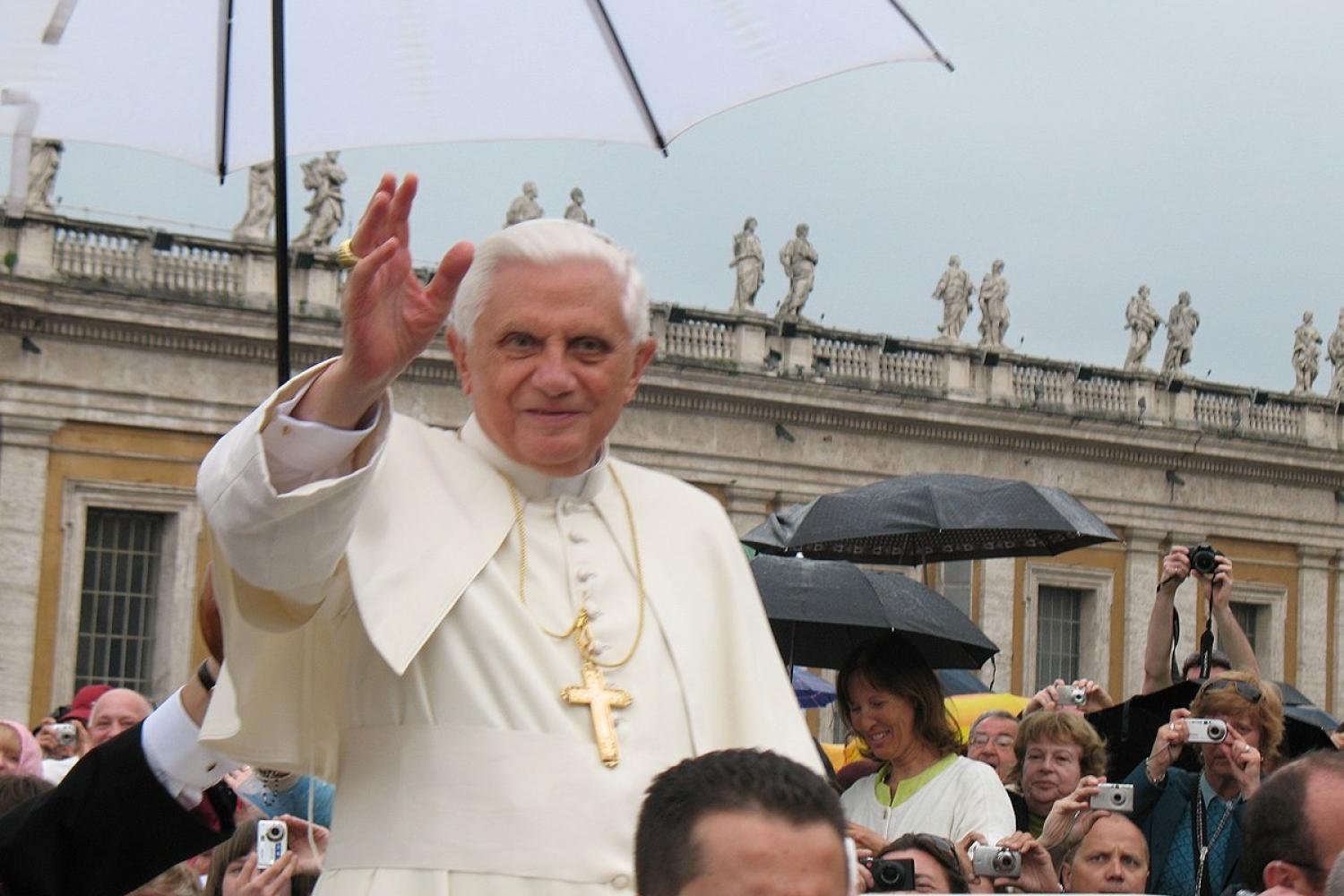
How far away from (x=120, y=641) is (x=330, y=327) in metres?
4.00

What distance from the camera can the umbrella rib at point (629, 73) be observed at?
15.1 ft

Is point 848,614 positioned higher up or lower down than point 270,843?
higher up

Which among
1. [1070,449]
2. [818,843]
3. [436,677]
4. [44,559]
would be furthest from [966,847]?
[1070,449]

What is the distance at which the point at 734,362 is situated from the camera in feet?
95.2

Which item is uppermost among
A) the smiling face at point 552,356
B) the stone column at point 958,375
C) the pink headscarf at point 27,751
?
the stone column at point 958,375

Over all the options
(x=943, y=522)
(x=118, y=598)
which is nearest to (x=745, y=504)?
(x=118, y=598)

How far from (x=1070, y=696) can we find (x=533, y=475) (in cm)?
538

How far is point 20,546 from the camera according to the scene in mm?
24500

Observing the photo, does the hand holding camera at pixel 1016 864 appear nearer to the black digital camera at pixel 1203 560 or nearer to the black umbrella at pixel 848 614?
the black digital camera at pixel 1203 560

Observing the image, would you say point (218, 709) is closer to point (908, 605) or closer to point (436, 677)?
point (436, 677)

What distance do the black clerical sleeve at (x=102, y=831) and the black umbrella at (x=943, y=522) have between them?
763cm

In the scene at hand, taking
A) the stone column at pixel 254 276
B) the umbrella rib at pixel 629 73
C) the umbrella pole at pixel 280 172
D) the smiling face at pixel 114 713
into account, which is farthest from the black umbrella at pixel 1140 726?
the stone column at pixel 254 276

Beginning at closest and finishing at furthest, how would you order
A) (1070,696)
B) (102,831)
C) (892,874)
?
(102,831)
(892,874)
(1070,696)

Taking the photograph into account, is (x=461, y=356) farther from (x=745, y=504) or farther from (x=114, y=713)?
(x=745, y=504)
